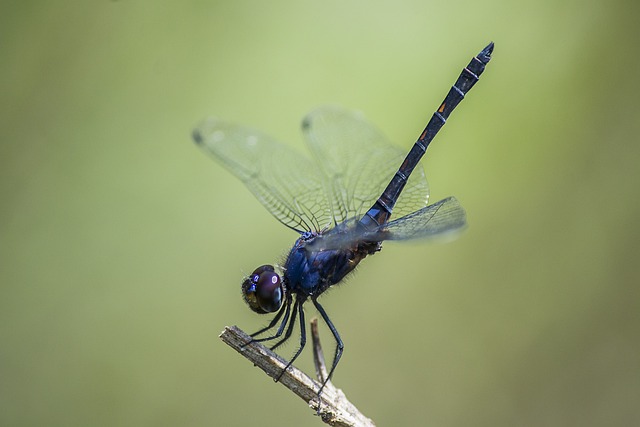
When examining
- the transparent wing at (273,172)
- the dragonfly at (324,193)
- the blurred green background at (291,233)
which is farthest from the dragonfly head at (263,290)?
the blurred green background at (291,233)

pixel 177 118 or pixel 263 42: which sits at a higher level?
pixel 263 42

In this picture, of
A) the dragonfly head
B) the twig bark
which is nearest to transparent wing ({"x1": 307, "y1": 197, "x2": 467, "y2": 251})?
the dragonfly head

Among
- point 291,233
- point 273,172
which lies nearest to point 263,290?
point 273,172

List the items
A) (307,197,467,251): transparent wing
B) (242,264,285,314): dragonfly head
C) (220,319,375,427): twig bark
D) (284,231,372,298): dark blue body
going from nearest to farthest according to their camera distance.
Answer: (220,319,375,427): twig bark, (307,197,467,251): transparent wing, (242,264,285,314): dragonfly head, (284,231,372,298): dark blue body

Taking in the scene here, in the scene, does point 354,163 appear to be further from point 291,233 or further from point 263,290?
point 291,233

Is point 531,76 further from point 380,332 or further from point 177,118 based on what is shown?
point 177,118

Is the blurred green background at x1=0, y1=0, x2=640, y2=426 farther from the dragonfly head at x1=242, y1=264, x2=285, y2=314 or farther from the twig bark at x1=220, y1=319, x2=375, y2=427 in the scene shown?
the twig bark at x1=220, y1=319, x2=375, y2=427

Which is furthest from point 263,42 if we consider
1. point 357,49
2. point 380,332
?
point 380,332
